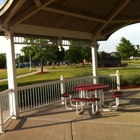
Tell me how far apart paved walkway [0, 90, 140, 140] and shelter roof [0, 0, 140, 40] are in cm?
293

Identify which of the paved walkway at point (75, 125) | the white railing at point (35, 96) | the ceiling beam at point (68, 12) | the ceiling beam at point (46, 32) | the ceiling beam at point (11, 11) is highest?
the ceiling beam at point (68, 12)

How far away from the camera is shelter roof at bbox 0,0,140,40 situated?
589cm

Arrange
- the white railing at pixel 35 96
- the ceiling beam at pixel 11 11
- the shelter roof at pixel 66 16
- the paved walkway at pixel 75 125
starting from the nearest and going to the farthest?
the paved walkway at pixel 75 125, the ceiling beam at pixel 11 11, the shelter roof at pixel 66 16, the white railing at pixel 35 96

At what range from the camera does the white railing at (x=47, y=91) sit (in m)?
7.35

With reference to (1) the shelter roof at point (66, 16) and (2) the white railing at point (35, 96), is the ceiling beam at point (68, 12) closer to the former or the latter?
(1) the shelter roof at point (66, 16)

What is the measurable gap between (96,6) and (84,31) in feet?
5.73

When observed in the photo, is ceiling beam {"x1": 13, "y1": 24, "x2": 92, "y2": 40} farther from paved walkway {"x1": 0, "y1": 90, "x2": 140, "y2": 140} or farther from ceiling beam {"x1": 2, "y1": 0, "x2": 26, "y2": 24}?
paved walkway {"x1": 0, "y1": 90, "x2": 140, "y2": 140}

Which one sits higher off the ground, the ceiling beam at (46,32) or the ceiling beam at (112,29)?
the ceiling beam at (112,29)

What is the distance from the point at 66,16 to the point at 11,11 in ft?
8.95

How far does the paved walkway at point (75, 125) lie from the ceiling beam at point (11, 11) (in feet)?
10.2

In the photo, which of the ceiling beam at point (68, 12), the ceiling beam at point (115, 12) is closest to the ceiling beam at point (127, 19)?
the ceiling beam at point (115, 12)

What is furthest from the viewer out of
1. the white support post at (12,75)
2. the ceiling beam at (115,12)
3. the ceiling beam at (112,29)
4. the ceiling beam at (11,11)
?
the ceiling beam at (112,29)

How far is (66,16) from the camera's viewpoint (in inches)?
305

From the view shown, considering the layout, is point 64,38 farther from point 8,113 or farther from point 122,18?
point 8,113
